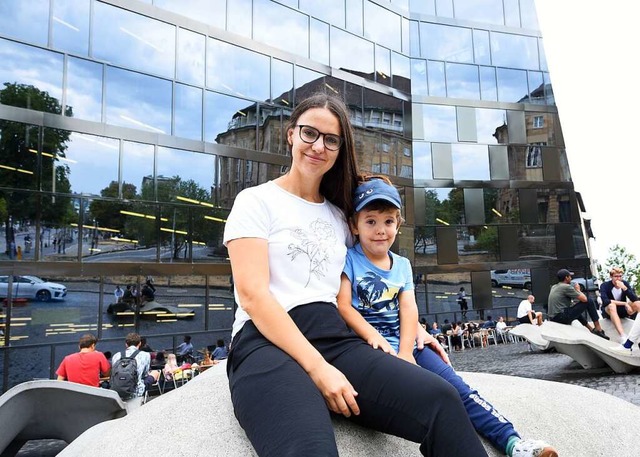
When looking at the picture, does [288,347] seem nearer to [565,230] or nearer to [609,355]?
[609,355]

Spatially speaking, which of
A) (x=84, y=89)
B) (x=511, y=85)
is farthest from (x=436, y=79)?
(x=84, y=89)

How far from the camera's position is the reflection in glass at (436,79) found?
24.8 metres

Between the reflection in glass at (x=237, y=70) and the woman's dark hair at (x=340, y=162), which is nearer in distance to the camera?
the woman's dark hair at (x=340, y=162)

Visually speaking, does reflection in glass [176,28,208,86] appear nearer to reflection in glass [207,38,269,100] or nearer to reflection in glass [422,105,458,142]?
reflection in glass [207,38,269,100]

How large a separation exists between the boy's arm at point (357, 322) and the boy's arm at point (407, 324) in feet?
0.38

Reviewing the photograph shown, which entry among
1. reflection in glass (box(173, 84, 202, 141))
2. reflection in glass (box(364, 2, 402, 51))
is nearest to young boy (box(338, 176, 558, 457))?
reflection in glass (box(173, 84, 202, 141))

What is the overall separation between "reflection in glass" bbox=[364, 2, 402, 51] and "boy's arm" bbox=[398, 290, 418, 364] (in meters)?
21.5

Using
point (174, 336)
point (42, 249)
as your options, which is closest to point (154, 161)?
point (42, 249)

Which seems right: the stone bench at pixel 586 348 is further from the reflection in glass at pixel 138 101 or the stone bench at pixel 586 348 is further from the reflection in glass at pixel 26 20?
the reflection in glass at pixel 26 20

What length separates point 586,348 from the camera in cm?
1043

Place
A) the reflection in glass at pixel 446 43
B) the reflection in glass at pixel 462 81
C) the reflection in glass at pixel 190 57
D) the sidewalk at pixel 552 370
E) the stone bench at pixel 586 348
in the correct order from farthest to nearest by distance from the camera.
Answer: the reflection in glass at pixel 462 81 < the reflection in glass at pixel 446 43 < the reflection in glass at pixel 190 57 < the stone bench at pixel 586 348 < the sidewalk at pixel 552 370

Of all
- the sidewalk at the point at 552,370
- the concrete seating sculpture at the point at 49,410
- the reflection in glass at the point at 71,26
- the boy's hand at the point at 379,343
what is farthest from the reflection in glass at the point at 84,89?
the boy's hand at the point at 379,343

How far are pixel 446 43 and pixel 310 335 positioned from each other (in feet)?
84.1

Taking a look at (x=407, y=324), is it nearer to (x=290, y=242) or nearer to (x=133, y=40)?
(x=290, y=242)
